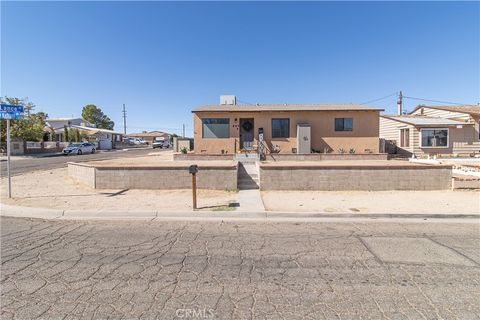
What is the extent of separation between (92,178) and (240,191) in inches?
225

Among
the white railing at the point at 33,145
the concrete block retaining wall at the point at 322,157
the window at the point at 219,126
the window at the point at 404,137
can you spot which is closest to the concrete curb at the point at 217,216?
the concrete block retaining wall at the point at 322,157

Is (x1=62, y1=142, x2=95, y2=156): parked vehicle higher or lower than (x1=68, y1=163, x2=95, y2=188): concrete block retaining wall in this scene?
higher

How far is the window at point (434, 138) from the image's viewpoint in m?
20.0

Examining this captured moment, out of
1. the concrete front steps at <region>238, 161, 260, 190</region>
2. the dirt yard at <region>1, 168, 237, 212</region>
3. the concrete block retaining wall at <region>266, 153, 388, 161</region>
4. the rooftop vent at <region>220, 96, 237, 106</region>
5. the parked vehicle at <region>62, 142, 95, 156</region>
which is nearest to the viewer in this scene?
the dirt yard at <region>1, 168, 237, 212</region>

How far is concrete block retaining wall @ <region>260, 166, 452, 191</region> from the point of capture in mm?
9219

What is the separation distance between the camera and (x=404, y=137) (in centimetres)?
2138

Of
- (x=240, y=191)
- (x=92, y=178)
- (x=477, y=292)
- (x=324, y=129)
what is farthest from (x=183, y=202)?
(x=324, y=129)

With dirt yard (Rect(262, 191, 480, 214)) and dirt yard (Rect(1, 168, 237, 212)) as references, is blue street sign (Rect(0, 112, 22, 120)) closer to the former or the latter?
dirt yard (Rect(1, 168, 237, 212))

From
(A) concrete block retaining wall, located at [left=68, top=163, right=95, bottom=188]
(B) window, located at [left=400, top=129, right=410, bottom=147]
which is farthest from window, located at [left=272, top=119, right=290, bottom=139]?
(A) concrete block retaining wall, located at [left=68, top=163, right=95, bottom=188]

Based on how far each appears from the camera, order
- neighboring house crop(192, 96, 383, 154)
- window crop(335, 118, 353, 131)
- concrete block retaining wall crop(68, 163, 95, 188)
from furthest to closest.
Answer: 1. window crop(335, 118, 353, 131)
2. neighboring house crop(192, 96, 383, 154)
3. concrete block retaining wall crop(68, 163, 95, 188)

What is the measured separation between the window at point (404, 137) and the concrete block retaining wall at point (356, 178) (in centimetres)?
1322

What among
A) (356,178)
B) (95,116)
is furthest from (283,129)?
(95,116)

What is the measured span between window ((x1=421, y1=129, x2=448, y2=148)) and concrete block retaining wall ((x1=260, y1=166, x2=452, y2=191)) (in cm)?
1301

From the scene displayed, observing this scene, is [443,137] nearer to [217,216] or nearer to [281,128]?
[281,128]
